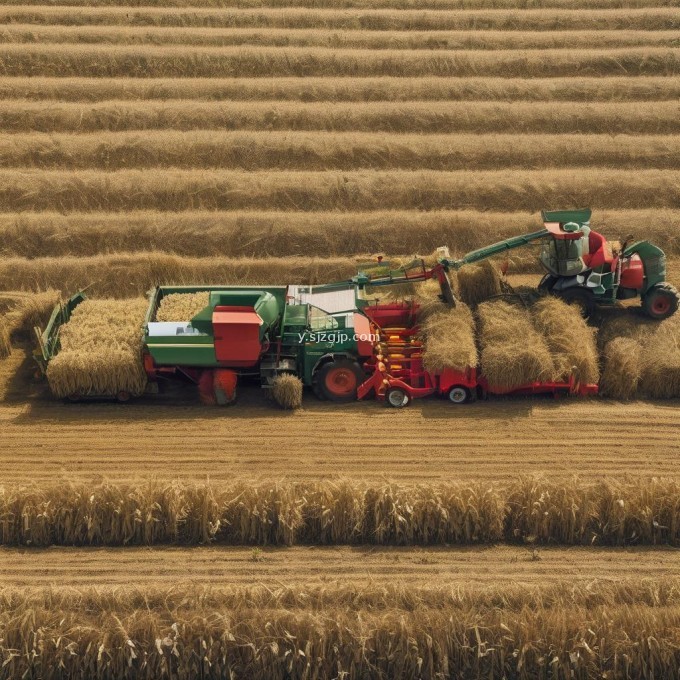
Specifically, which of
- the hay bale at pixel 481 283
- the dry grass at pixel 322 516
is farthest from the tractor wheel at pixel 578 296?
the dry grass at pixel 322 516

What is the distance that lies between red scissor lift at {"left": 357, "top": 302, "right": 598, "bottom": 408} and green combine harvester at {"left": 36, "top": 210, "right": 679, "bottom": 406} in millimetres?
18

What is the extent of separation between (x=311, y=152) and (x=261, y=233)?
305cm

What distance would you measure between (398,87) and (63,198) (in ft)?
29.4

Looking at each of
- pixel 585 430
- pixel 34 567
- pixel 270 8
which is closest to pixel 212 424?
pixel 34 567

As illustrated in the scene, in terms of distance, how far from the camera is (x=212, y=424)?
17.1 meters

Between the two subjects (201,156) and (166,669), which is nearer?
(166,669)

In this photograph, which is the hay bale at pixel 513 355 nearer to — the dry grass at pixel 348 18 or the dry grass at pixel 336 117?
the dry grass at pixel 336 117

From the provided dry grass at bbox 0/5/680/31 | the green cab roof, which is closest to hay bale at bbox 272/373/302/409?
the green cab roof

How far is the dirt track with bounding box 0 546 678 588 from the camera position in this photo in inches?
548

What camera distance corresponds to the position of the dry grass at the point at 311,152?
23.4 metres

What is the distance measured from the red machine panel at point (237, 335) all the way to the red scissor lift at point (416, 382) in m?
2.06

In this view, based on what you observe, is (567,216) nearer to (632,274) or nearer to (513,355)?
(632,274)

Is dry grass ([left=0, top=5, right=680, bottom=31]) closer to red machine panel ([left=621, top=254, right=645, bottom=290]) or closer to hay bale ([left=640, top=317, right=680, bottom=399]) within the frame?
red machine panel ([left=621, top=254, right=645, bottom=290])

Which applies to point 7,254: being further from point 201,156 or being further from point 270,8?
point 270,8
